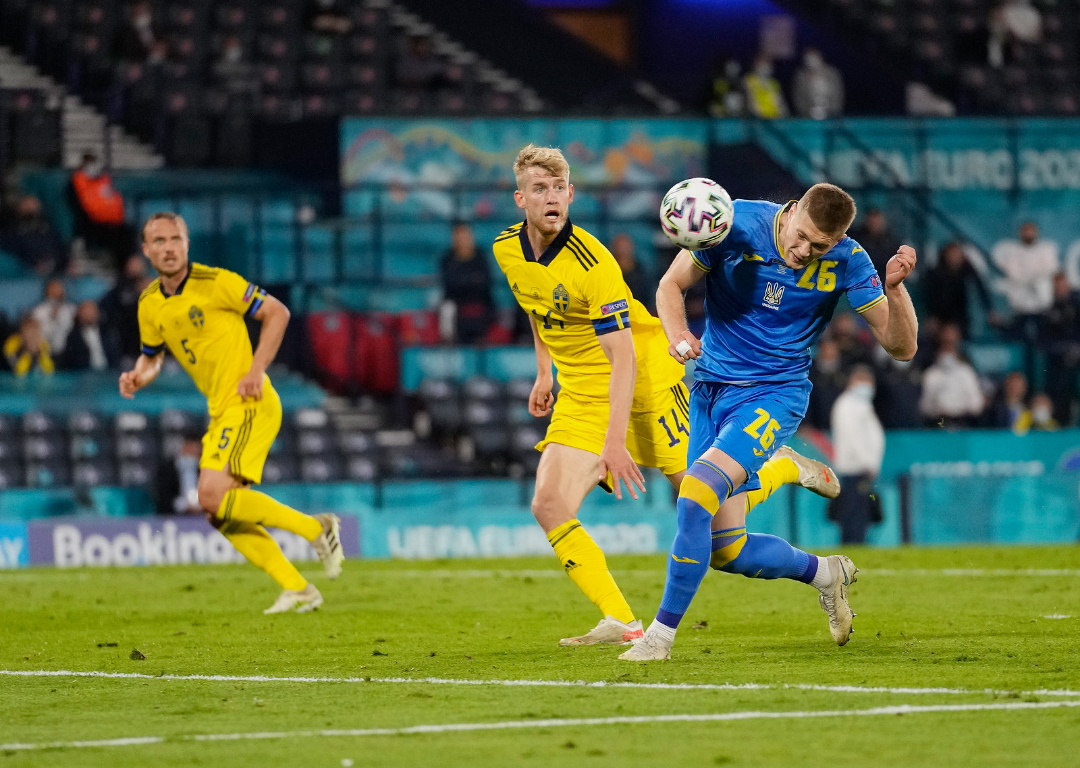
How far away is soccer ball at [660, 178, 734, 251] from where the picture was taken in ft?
25.7

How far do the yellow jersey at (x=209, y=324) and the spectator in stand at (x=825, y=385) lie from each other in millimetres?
9505

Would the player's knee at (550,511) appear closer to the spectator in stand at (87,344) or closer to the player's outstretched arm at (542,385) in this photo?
the player's outstretched arm at (542,385)

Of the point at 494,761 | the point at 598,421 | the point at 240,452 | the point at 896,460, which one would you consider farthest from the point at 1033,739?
the point at 896,460

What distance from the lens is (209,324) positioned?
1152cm

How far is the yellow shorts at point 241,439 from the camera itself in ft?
37.2

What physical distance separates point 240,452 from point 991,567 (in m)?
6.62

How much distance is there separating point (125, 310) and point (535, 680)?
1366 cm

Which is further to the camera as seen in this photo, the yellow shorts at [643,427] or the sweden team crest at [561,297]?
the yellow shorts at [643,427]

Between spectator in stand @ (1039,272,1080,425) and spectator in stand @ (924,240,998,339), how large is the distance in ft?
3.26

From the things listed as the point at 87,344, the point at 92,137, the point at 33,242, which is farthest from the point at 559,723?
the point at 92,137

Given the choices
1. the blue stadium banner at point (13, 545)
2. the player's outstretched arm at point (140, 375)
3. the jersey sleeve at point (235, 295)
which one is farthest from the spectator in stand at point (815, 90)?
the player's outstretched arm at point (140, 375)

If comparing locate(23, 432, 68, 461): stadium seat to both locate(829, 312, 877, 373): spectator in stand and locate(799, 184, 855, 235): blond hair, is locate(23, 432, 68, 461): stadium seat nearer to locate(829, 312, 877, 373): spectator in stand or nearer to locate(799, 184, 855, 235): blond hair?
locate(829, 312, 877, 373): spectator in stand

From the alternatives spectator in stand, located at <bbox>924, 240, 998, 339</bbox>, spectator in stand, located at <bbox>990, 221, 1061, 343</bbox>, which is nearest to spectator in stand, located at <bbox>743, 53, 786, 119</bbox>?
spectator in stand, located at <bbox>924, 240, 998, 339</bbox>

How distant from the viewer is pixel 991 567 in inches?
585
